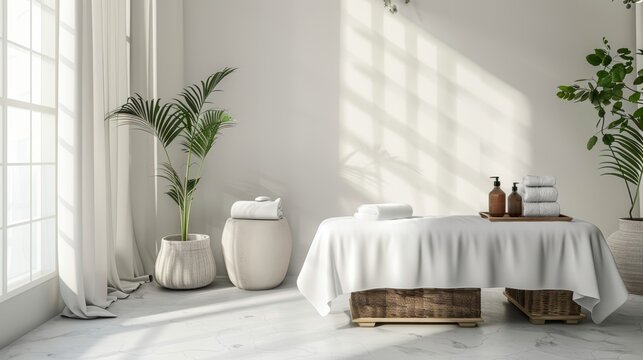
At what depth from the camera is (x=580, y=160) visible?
422 cm

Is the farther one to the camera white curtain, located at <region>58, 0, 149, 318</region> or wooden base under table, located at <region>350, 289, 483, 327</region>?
white curtain, located at <region>58, 0, 149, 318</region>

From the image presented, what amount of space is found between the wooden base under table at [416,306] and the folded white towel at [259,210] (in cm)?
111

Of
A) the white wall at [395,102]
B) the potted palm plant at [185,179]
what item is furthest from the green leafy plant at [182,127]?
the white wall at [395,102]

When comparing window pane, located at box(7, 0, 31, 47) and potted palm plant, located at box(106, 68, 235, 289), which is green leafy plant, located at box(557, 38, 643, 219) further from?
window pane, located at box(7, 0, 31, 47)

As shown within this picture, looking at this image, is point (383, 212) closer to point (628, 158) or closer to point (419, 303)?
point (419, 303)

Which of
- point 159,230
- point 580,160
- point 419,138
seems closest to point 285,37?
point 419,138

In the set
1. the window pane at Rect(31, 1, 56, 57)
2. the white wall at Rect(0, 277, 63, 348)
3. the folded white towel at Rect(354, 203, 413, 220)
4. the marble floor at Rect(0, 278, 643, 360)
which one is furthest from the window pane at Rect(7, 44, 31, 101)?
the folded white towel at Rect(354, 203, 413, 220)

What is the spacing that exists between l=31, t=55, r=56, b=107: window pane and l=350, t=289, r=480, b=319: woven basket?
212 cm

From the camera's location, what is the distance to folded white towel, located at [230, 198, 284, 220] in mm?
3811

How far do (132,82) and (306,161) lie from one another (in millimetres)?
1460

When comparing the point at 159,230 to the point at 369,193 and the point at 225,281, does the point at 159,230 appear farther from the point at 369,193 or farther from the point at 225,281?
the point at 369,193

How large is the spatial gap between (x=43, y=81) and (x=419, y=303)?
2.47 m

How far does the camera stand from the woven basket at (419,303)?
9.52ft

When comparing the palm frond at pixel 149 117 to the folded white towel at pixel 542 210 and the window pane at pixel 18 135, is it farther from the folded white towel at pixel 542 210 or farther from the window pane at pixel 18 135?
the folded white towel at pixel 542 210
